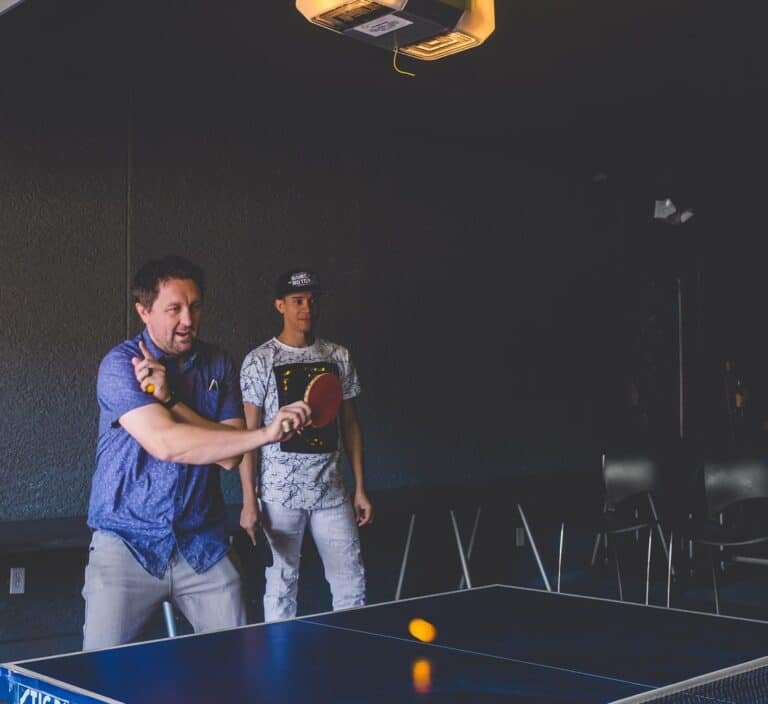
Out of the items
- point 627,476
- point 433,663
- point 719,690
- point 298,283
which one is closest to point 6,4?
point 298,283

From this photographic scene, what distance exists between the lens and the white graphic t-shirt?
4.26 metres

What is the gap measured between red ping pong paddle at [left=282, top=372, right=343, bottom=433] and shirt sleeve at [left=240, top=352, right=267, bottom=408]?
1.67 meters

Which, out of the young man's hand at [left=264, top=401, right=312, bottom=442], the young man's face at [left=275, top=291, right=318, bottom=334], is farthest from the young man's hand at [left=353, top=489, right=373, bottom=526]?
the young man's hand at [left=264, top=401, right=312, bottom=442]

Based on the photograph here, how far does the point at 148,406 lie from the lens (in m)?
2.71

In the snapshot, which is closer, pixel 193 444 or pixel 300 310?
pixel 193 444

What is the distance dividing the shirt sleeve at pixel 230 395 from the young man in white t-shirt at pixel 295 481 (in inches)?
46.6

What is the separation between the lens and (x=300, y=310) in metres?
4.41

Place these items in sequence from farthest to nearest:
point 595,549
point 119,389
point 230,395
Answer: point 595,549 → point 230,395 → point 119,389

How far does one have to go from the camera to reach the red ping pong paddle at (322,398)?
268 centimetres

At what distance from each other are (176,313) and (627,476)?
400cm

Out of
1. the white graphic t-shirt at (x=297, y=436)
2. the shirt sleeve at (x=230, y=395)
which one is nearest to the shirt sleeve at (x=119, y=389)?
the shirt sleeve at (x=230, y=395)

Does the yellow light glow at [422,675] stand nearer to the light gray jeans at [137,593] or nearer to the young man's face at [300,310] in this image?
the light gray jeans at [137,593]

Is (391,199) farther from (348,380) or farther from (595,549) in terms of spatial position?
(595,549)

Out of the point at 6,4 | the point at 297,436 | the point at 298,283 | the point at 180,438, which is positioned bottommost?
the point at 297,436
